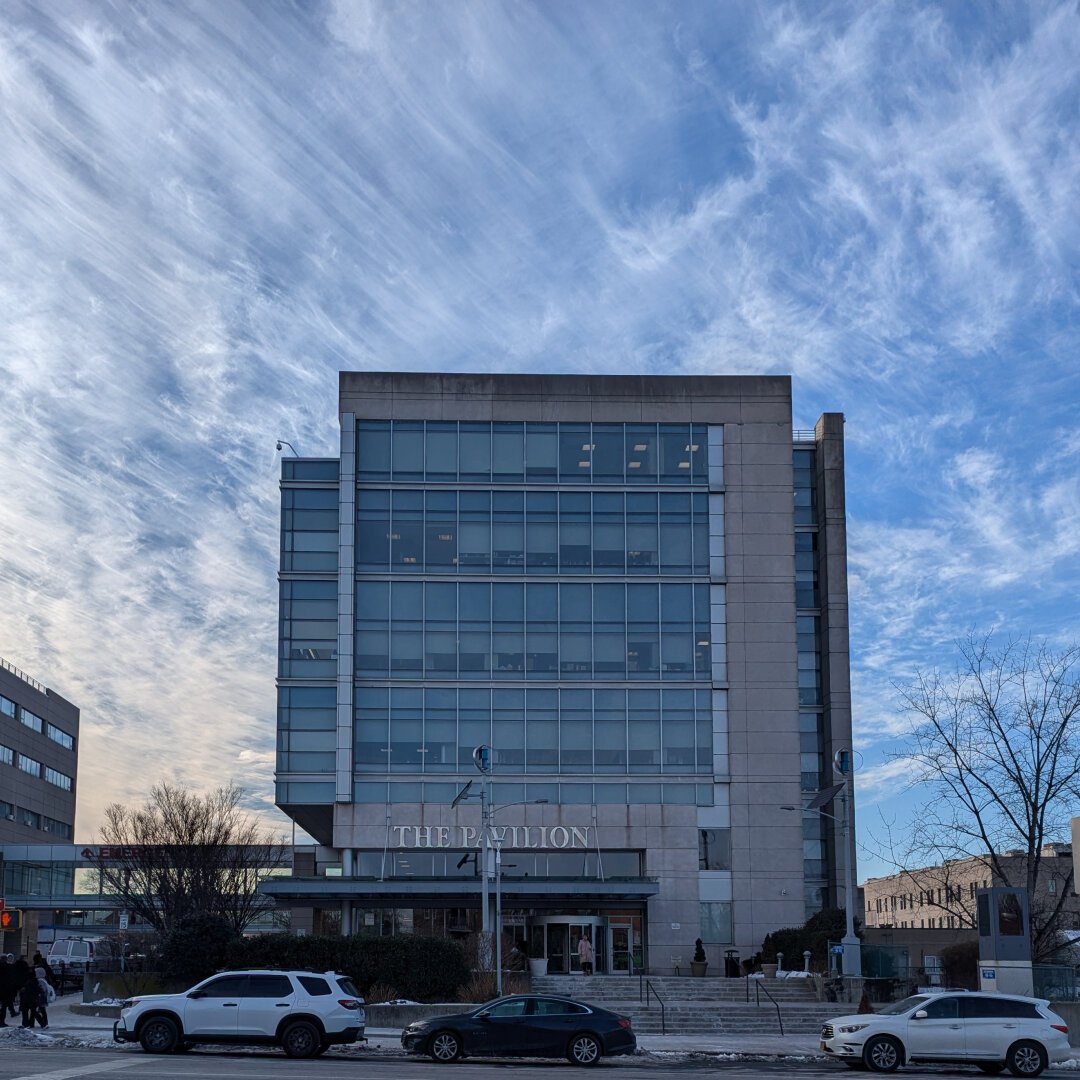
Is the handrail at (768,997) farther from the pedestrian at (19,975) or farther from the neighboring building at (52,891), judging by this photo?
the neighboring building at (52,891)

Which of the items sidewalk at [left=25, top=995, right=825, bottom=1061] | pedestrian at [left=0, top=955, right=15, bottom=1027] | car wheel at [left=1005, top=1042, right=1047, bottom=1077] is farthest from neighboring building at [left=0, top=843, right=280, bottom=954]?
car wheel at [left=1005, top=1042, right=1047, bottom=1077]

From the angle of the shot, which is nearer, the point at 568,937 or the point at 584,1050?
the point at 584,1050

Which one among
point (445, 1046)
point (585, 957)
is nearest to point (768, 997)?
point (585, 957)

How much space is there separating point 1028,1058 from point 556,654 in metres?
40.0

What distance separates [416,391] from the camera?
68438 mm

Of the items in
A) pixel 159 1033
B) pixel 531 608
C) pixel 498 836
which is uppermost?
pixel 531 608

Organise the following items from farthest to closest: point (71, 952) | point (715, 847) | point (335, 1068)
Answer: point (715, 847), point (71, 952), point (335, 1068)

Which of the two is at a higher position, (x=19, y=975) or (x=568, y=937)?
(x=19, y=975)

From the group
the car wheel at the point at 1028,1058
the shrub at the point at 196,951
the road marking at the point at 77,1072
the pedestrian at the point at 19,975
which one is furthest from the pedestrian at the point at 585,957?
the road marking at the point at 77,1072

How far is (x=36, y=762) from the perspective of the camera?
107m

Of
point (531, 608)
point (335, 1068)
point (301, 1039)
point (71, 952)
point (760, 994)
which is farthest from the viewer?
point (531, 608)

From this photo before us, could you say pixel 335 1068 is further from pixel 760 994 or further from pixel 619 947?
pixel 619 947

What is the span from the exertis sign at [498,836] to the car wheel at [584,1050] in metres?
36.2

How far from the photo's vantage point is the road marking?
71.7 feet
